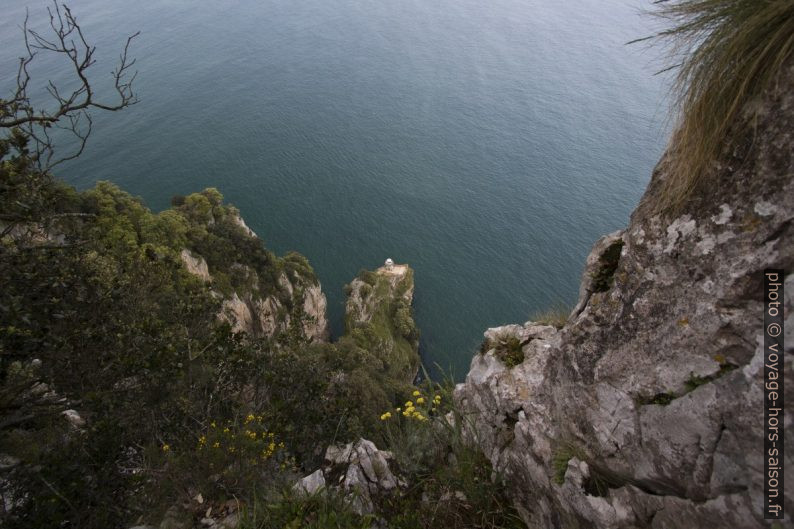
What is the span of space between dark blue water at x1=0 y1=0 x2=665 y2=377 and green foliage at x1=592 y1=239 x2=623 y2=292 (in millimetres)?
49949

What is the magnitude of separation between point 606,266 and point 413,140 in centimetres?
8744

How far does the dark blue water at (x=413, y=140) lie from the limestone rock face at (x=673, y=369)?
49.8 m

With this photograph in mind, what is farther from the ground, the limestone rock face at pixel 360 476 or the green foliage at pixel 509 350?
the green foliage at pixel 509 350

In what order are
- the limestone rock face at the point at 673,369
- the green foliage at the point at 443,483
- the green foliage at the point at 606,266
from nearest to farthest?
1. the limestone rock face at the point at 673,369
2. the green foliage at the point at 606,266
3. the green foliage at the point at 443,483

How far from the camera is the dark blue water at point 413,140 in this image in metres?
67.0

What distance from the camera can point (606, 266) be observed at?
5711mm

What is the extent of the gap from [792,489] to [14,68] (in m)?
118

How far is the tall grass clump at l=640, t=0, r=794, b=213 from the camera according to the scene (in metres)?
3.78

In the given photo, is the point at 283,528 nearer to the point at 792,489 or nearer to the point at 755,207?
the point at 792,489

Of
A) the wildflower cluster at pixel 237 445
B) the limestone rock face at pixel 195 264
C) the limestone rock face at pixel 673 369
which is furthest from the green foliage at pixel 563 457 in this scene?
the limestone rock face at pixel 195 264

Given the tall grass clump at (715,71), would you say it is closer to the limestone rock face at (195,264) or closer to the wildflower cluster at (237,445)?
the wildflower cluster at (237,445)

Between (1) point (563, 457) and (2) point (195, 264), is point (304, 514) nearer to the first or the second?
(1) point (563, 457)

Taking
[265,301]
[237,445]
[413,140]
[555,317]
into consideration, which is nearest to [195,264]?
[265,301]

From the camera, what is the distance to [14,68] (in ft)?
284
